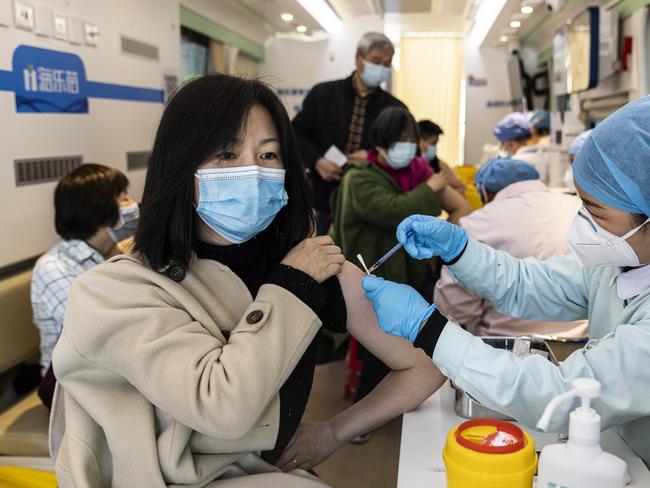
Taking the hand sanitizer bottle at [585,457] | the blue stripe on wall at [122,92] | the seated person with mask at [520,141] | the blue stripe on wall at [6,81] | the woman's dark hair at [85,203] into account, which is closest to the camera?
the hand sanitizer bottle at [585,457]

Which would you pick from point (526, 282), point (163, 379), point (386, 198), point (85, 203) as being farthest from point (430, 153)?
point (163, 379)

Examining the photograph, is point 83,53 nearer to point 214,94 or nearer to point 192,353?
point 214,94

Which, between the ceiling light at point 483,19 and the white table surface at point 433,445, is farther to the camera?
the ceiling light at point 483,19

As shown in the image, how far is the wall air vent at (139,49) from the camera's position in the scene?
3.65m

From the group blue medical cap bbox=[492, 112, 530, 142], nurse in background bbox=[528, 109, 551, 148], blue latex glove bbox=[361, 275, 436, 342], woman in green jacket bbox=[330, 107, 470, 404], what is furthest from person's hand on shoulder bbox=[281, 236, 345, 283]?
nurse in background bbox=[528, 109, 551, 148]

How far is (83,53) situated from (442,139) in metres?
6.44

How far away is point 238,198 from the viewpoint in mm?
1240

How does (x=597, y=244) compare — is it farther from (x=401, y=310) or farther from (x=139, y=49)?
(x=139, y=49)

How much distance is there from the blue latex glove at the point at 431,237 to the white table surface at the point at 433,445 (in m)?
0.31

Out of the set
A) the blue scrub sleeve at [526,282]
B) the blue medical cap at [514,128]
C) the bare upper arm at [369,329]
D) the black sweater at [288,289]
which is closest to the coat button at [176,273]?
the black sweater at [288,289]

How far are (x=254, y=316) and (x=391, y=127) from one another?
199 cm

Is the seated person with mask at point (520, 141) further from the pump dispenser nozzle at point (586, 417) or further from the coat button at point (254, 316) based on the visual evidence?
the pump dispenser nozzle at point (586, 417)

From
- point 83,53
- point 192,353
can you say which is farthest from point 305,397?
point 83,53

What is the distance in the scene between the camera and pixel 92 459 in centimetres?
108
